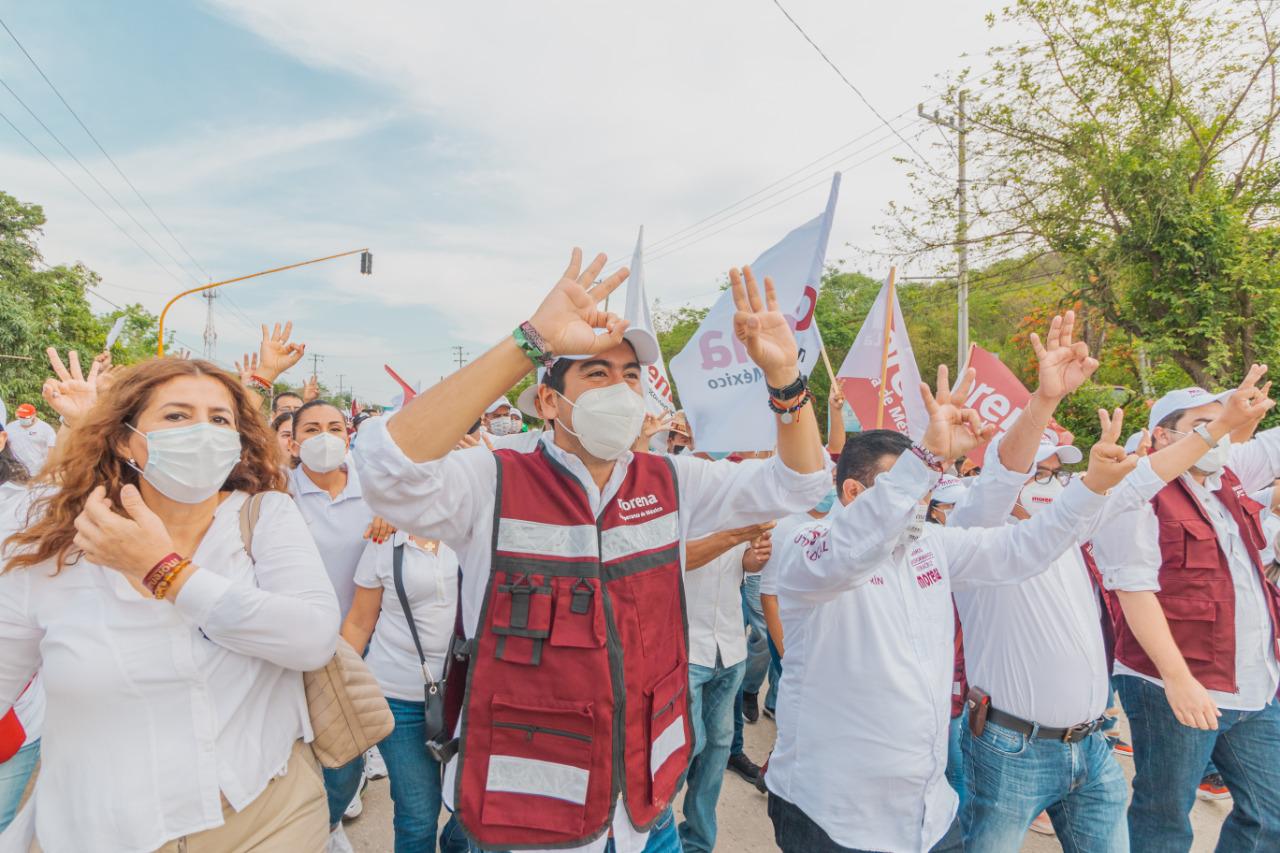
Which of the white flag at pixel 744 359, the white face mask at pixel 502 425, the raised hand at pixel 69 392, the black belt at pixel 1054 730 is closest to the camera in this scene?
the black belt at pixel 1054 730

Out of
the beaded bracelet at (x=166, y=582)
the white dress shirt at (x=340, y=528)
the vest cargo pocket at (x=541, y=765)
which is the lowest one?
the vest cargo pocket at (x=541, y=765)

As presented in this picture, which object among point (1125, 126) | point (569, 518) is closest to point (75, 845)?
point (569, 518)

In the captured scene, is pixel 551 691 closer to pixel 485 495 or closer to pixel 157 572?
pixel 485 495

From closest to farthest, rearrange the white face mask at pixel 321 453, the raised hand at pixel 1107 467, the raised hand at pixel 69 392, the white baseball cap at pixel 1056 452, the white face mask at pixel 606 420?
the white face mask at pixel 606 420 → the raised hand at pixel 1107 467 → the raised hand at pixel 69 392 → the white baseball cap at pixel 1056 452 → the white face mask at pixel 321 453

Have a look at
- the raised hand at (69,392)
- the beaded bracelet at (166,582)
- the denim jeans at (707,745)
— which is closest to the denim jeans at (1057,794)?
the denim jeans at (707,745)

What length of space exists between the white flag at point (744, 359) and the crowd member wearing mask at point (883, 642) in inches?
66.5

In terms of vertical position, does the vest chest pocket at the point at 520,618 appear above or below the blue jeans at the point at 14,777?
above

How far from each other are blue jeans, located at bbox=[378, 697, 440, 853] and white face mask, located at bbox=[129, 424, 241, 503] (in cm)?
143

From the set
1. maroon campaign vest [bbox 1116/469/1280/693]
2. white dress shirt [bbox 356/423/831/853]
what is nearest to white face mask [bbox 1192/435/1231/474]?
maroon campaign vest [bbox 1116/469/1280/693]

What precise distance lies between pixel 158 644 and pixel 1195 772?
3.83 meters

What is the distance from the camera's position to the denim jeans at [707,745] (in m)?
3.63

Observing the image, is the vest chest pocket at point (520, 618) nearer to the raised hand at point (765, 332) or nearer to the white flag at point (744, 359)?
the raised hand at point (765, 332)

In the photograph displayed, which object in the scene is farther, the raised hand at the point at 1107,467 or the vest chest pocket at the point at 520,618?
the raised hand at the point at 1107,467

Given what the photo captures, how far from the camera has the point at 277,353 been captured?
3.89 m
